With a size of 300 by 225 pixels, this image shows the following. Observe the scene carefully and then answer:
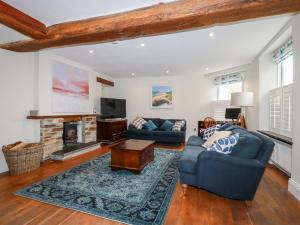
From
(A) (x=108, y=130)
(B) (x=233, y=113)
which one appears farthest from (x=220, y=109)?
(A) (x=108, y=130)

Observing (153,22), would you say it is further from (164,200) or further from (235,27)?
(164,200)

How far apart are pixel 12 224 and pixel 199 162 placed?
216 cm

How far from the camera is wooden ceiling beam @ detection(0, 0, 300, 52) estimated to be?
182cm

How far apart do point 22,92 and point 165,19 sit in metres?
3.31

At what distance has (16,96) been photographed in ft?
11.6

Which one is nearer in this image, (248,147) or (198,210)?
(198,210)

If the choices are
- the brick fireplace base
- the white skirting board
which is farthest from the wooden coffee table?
the white skirting board

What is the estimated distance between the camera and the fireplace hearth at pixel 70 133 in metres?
4.76

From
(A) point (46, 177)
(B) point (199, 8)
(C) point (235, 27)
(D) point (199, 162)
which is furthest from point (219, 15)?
(A) point (46, 177)

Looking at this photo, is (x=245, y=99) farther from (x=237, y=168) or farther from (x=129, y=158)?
(x=129, y=158)

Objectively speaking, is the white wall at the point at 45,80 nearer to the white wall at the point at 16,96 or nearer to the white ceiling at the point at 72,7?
the white wall at the point at 16,96

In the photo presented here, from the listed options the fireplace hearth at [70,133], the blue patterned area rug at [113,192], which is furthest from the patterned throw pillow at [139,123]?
the blue patterned area rug at [113,192]

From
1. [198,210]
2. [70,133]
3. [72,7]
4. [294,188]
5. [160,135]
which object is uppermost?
[72,7]

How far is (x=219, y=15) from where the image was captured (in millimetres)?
1926
